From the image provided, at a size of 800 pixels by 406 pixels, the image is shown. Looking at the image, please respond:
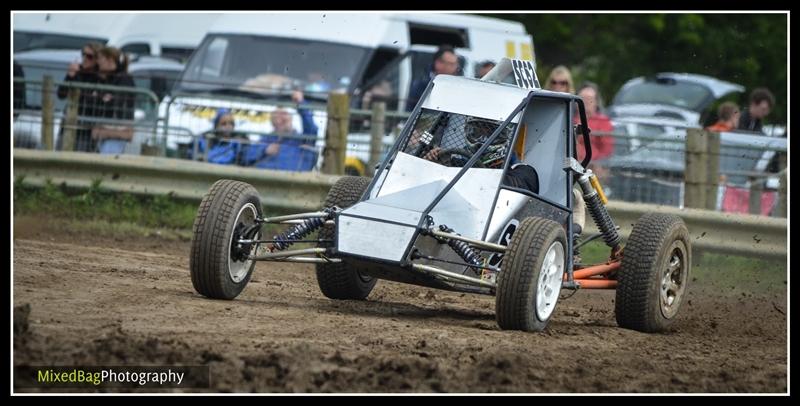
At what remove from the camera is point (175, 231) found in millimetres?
12312

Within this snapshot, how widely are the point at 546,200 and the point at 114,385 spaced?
349 centimetres

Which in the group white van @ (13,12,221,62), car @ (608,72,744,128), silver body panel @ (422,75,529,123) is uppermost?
white van @ (13,12,221,62)

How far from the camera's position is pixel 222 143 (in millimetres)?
13359

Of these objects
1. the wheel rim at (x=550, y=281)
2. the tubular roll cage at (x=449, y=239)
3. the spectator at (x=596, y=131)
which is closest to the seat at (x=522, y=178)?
the tubular roll cage at (x=449, y=239)

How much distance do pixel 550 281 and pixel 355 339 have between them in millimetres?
1467

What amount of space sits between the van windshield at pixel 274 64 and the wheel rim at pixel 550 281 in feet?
26.2

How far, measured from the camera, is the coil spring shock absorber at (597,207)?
28.1 feet

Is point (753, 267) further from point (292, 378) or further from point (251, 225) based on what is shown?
point (292, 378)

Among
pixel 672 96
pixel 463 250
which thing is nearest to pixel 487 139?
pixel 463 250

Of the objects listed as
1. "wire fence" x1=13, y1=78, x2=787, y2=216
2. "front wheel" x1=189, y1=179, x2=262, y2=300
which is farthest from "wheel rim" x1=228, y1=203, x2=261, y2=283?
"wire fence" x1=13, y1=78, x2=787, y2=216

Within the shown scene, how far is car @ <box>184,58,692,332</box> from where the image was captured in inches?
294

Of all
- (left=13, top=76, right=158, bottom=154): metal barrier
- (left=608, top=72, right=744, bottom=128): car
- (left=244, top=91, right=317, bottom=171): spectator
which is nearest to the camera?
(left=244, top=91, right=317, bottom=171): spectator

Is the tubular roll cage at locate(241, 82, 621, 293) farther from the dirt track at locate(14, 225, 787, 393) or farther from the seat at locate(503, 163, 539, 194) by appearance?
the dirt track at locate(14, 225, 787, 393)

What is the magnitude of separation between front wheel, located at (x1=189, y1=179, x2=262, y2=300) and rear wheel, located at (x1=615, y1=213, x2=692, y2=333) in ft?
7.18
